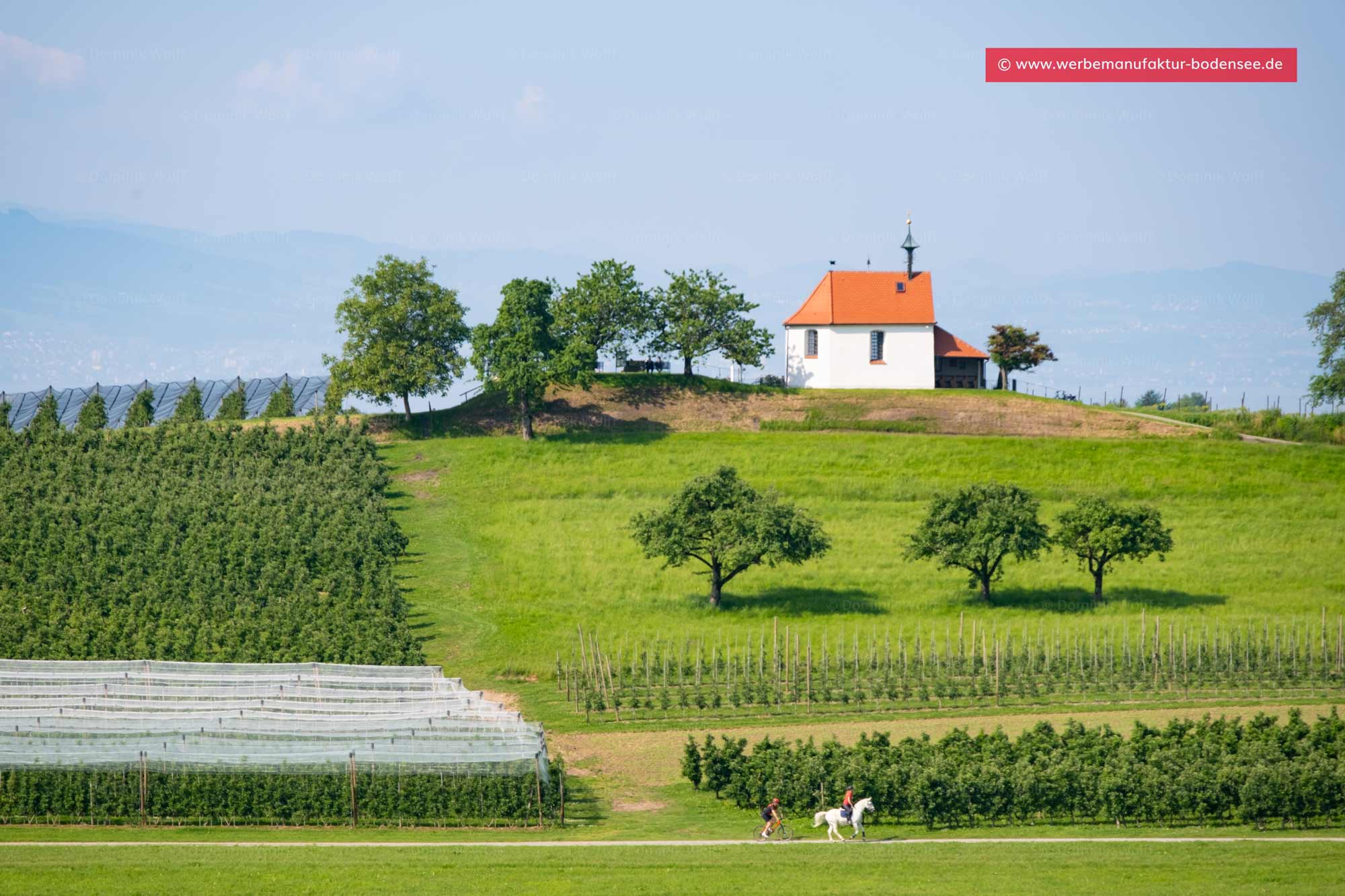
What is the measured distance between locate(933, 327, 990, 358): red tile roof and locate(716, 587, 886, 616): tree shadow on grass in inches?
1410

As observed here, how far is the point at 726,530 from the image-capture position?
52.8m

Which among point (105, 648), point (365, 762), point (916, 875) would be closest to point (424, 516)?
point (105, 648)

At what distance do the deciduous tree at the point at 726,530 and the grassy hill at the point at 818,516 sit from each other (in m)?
2.20

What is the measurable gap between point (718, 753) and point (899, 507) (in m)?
33.7

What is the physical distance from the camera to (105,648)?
4353 centimetres

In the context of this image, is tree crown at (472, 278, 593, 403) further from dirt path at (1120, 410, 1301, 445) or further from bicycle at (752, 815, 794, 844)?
bicycle at (752, 815, 794, 844)

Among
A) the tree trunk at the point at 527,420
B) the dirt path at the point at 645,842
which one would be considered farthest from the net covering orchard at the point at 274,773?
the tree trunk at the point at 527,420

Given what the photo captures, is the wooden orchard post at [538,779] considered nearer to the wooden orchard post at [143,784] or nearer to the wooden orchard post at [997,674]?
the wooden orchard post at [143,784]

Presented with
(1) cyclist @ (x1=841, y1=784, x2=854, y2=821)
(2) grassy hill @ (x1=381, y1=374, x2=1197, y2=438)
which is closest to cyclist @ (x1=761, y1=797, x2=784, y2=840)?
(1) cyclist @ (x1=841, y1=784, x2=854, y2=821)

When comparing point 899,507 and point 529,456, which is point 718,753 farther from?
point 529,456

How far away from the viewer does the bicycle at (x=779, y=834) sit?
2945cm

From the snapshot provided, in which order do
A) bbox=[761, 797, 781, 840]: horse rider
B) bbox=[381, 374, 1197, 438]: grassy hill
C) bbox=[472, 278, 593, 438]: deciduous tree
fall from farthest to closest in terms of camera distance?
bbox=[381, 374, 1197, 438]: grassy hill → bbox=[472, 278, 593, 438]: deciduous tree → bbox=[761, 797, 781, 840]: horse rider

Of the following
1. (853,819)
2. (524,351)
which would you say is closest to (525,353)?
(524,351)

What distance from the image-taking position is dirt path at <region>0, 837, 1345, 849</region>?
28047mm
